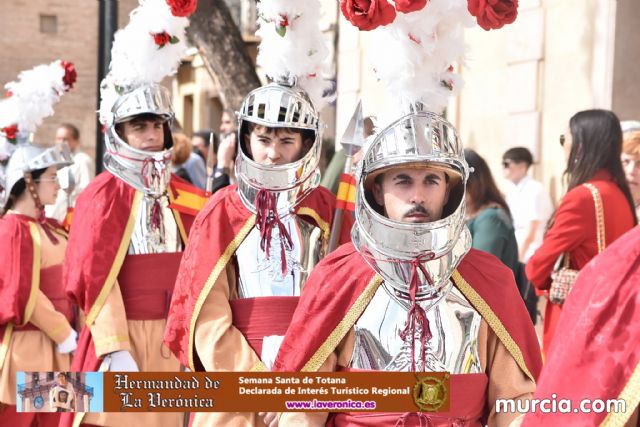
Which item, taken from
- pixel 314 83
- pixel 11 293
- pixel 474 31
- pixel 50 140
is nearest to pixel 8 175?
pixel 11 293

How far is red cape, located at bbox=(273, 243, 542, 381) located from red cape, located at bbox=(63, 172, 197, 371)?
234cm

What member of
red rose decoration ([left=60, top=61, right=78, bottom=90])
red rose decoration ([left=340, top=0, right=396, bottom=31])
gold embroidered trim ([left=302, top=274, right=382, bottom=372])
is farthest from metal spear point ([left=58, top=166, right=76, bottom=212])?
gold embroidered trim ([left=302, top=274, right=382, bottom=372])

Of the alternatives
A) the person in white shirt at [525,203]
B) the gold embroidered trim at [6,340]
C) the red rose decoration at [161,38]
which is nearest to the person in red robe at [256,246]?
the red rose decoration at [161,38]

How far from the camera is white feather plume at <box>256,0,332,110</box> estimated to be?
5.86m

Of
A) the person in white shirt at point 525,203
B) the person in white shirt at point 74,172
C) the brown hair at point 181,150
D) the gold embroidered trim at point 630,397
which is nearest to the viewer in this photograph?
the gold embroidered trim at point 630,397

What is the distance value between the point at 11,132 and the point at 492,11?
15.7 feet

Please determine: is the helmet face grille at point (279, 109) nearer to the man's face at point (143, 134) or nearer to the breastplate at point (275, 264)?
the breastplate at point (275, 264)

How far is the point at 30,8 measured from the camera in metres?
26.3

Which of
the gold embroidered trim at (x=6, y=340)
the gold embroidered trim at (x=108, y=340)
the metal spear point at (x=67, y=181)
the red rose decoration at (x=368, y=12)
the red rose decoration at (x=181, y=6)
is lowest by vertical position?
the gold embroidered trim at (x=6, y=340)

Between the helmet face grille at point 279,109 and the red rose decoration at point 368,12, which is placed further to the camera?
the helmet face grille at point 279,109

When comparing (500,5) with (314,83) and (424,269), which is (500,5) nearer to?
(424,269)

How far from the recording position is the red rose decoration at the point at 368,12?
4.27 m

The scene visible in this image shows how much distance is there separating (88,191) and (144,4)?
1089 mm

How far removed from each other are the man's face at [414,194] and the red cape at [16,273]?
3459 mm
